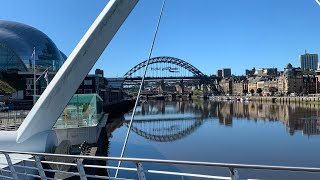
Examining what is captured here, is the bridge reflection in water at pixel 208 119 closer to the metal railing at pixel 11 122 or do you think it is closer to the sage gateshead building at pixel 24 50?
the metal railing at pixel 11 122

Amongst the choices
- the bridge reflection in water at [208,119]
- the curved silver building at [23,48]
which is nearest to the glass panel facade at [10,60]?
the curved silver building at [23,48]

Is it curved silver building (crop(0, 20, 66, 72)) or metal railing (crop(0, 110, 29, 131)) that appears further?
curved silver building (crop(0, 20, 66, 72))

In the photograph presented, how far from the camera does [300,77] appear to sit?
554ft

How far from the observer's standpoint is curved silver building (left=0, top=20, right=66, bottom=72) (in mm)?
93188

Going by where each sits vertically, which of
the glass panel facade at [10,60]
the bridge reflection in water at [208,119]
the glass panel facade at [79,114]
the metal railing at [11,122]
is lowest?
the bridge reflection in water at [208,119]

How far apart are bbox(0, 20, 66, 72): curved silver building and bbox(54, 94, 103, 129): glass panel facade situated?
205 ft

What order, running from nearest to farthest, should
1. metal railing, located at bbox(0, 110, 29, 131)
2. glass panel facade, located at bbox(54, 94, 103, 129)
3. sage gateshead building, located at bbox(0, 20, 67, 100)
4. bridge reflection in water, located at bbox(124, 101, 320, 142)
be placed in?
metal railing, located at bbox(0, 110, 29, 131) → glass panel facade, located at bbox(54, 94, 103, 129) → bridge reflection in water, located at bbox(124, 101, 320, 142) → sage gateshead building, located at bbox(0, 20, 67, 100)

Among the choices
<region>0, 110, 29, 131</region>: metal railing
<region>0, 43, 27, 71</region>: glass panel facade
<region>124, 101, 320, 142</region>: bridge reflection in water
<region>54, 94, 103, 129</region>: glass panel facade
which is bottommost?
<region>124, 101, 320, 142</region>: bridge reflection in water

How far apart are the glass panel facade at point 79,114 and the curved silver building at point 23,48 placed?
62.4 meters

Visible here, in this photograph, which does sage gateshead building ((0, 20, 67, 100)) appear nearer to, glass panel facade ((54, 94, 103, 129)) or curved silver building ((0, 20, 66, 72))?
curved silver building ((0, 20, 66, 72))

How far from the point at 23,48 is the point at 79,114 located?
79.4 meters

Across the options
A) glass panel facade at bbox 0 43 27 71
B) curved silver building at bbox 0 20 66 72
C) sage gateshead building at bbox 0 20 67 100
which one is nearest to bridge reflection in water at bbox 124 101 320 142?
sage gateshead building at bbox 0 20 67 100

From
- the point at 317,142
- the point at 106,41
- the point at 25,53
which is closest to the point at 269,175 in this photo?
the point at 106,41

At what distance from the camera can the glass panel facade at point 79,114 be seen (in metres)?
25.1
